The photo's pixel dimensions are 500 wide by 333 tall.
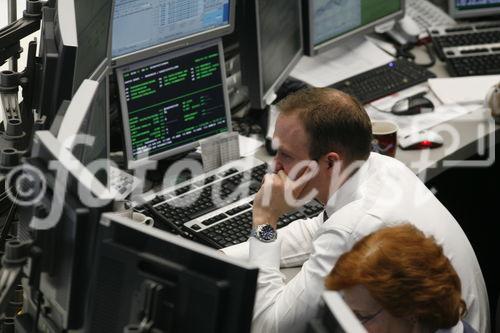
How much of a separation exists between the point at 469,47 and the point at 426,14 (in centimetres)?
29

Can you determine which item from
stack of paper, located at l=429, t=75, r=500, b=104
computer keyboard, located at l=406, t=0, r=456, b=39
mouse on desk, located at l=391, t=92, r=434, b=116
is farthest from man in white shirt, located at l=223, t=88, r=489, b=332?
computer keyboard, located at l=406, t=0, r=456, b=39

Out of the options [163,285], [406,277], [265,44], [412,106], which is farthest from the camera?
[412,106]

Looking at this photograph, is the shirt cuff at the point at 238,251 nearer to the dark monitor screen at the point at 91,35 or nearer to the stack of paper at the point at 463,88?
the dark monitor screen at the point at 91,35

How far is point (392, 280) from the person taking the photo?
166cm

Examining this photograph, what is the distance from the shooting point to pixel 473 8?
3.55m

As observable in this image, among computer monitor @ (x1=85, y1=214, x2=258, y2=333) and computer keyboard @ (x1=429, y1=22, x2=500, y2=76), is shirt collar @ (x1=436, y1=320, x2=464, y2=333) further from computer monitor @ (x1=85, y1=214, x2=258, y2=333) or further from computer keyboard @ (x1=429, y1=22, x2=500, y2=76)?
computer keyboard @ (x1=429, y1=22, x2=500, y2=76)

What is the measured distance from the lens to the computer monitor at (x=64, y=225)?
148cm

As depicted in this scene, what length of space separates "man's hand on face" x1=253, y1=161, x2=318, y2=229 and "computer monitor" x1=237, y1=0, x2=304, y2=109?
1.71ft

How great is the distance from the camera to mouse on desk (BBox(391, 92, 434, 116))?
2.97m

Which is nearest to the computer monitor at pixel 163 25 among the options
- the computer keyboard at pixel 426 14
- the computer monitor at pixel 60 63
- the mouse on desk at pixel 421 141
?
the computer monitor at pixel 60 63

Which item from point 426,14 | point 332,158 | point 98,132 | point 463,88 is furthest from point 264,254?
point 426,14

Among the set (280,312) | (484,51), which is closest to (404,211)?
(280,312)

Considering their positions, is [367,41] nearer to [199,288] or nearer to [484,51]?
[484,51]

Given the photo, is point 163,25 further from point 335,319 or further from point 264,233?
point 335,319
